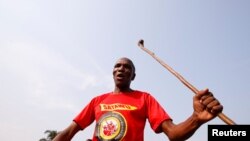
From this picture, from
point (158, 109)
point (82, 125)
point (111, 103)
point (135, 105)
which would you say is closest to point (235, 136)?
point (158, 109)

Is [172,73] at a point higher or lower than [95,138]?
higher

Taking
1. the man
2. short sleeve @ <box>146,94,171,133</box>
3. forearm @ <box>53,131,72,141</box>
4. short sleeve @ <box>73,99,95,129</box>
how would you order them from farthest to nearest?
short sleeve @ <box>73,99,95,129</box> → forearm @ <box>53,131,72,141</box> → short sleeve @ <box>146,94,171,133</box> → the man

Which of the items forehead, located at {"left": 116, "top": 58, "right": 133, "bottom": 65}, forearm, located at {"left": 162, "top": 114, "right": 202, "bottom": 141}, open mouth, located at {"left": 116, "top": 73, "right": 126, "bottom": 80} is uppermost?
forehead, located at {"left": 116, "top": 58, "right": 133, "bottom": 65}

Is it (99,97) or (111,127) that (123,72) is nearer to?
(99,97)

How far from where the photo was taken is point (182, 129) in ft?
10.2

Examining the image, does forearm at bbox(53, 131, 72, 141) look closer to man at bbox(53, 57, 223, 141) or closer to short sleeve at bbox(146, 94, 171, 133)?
man at bbox(53, 57, 223, 141)

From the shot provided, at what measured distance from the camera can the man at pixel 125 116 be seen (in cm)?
→ 343

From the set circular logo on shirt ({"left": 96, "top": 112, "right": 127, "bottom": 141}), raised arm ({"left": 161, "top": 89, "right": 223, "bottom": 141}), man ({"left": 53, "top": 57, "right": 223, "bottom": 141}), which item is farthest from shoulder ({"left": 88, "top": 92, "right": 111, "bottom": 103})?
raised arm ({"left": 161, "top": 89, "right": 223, "bottom": 141})

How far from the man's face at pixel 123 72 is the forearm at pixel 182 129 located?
1244 mm

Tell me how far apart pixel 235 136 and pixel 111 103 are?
1.84 metres

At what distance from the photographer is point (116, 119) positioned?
4121mm

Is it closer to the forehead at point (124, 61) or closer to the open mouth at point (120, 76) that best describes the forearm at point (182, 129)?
the open mouth at point (120, 76)

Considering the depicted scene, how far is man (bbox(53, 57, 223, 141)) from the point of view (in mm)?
3426

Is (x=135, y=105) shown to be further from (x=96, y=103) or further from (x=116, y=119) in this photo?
(x=96, y=103)
